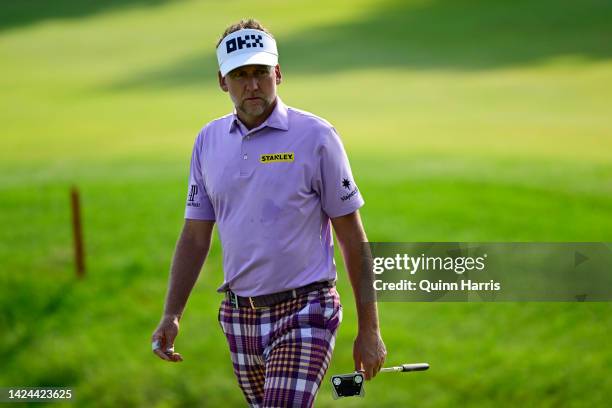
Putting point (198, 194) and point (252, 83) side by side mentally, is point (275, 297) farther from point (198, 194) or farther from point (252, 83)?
point (252, 83)

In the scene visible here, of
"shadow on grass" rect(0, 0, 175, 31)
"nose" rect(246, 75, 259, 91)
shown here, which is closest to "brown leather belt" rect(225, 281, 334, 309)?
"nose" rect(246, 75, 259, 91)

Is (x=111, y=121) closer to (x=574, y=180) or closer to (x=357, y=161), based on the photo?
(x=357, y=161)

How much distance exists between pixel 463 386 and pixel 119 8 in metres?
23.3

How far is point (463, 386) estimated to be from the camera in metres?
11.8

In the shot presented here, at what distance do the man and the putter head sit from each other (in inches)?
2.4

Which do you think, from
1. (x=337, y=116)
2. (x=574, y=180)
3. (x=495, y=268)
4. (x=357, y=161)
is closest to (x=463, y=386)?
(x=495, y=268)

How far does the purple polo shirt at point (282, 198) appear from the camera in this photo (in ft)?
17.1

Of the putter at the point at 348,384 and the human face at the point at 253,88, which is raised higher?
the human face at the point at 253,88

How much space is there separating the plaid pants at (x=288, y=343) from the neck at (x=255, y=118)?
2.84 ft

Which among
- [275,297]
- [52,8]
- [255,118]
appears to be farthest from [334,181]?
[52,8]

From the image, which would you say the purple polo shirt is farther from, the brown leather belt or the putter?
the putter

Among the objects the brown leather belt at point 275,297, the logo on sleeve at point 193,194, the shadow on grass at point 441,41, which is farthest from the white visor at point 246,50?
the shadow on grass at point 441,41

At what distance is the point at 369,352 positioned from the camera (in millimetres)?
5188

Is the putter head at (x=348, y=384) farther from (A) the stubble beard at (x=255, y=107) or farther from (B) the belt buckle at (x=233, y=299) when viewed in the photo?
(A) the stubble beard at (x=255, y=107)
